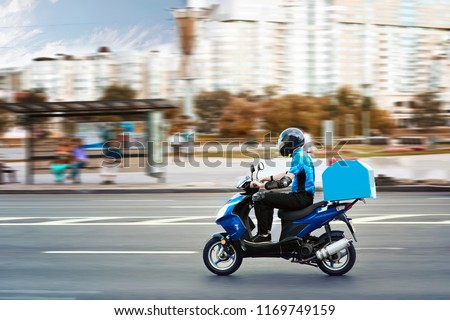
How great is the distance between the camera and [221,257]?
309 inches

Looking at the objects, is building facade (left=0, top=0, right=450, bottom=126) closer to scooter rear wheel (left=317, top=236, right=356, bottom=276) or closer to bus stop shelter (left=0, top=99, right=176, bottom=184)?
bus stop shelter (left=0, top=99, right=176, bottom=184)

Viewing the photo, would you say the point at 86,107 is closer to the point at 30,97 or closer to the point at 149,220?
the point at 149,220

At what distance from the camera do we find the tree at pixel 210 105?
103250mm

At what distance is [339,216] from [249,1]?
167366 millimetres

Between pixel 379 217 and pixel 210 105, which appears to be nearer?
pixel 379 217

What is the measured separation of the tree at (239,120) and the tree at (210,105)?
20.8 m

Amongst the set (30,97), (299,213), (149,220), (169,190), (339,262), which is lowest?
(169,190)

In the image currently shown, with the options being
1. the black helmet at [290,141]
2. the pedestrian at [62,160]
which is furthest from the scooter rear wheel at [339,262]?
the pedestrian at [62,160]

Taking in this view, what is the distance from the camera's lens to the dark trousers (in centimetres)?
755

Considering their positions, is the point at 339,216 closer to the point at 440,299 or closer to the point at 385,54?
the point at 440,299

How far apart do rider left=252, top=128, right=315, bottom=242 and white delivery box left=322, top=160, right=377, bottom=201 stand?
228mm

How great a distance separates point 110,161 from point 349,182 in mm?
16960

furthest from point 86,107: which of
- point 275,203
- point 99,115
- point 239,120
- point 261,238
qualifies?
point 239,120

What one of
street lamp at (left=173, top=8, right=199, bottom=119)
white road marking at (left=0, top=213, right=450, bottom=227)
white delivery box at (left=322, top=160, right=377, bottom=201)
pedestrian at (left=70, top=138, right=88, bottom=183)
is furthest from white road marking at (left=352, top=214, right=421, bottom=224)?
street lamp at (left=173, top=8, right=199, bottom=119)
